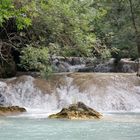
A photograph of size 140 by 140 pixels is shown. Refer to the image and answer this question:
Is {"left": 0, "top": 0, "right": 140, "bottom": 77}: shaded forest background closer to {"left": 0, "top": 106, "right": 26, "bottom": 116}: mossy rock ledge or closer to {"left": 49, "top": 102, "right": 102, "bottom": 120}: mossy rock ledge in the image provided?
{"left": 0, "top": 106, "right": 26, "bottom": 116}: mossy rock ledge

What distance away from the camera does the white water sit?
1695 centimetres

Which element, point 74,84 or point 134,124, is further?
point 74,84

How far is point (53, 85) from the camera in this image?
18.3 m

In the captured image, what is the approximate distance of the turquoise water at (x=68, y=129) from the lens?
31.5 ft

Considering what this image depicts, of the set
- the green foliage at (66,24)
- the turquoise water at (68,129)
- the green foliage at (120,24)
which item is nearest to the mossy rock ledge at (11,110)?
the turquoise water at (68,129)

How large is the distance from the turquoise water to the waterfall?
361 cm

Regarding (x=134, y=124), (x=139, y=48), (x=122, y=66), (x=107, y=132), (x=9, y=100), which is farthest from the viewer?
(x=122, y=66)

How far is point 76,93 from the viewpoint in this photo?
1784cm

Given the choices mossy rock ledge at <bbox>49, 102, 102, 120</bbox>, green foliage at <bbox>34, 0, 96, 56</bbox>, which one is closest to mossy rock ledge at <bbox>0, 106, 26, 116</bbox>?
mossy rock ledge at <bbox>49, 102, 102, 120</bbox>

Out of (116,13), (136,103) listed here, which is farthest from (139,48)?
(136,103)

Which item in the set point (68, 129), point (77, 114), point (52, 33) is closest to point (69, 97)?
point (52, 33)

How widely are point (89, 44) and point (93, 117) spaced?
8.37ft

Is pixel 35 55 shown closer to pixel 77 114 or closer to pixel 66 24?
pixel 66 24

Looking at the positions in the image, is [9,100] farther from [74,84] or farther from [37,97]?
[74,84]
